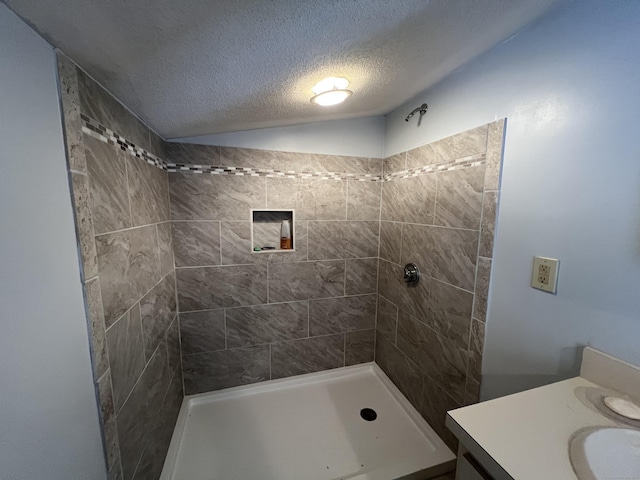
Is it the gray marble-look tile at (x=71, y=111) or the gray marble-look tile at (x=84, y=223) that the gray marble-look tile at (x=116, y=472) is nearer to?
the gray marble-look tile at (x=84, y=223)

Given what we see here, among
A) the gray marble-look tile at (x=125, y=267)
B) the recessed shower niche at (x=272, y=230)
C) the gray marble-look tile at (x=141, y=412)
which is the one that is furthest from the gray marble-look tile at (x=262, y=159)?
the gray marble-look tile at (x=141, y=412)

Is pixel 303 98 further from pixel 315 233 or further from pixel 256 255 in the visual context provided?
pixel 256 255

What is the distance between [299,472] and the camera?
1288 millimetres

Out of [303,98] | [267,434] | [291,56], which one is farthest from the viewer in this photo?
[267,434]

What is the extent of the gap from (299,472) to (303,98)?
6.50ft

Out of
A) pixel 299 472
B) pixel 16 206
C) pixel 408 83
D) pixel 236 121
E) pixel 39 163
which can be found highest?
pixel 408 83

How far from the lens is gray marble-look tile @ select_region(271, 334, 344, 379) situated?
1884mm

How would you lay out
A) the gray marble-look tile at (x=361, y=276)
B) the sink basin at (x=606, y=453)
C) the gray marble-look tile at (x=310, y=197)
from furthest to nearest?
the gray marble-look tile at (x=361, y=276)
the gray marble-look tile at (x=310, y=197)
the sink basin at (x=606, y=453)

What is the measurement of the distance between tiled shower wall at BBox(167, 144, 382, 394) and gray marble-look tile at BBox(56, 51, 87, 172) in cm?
88

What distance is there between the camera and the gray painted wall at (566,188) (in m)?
0.69

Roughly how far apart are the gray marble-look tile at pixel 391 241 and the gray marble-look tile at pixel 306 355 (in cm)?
79

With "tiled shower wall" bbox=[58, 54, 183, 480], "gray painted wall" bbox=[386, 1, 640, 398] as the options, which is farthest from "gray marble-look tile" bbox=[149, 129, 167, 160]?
"gray painted wall" bbox=[386, 1, 640, 398]

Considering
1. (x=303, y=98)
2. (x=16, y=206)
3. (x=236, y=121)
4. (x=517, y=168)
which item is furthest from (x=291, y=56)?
(x=517, y=168)

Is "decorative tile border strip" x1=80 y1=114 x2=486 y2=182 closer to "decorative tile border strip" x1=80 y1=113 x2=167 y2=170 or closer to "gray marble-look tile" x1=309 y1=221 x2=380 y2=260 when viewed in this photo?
"decorative tile border strip" x1=80 y1=113 x2=167 y2=170
